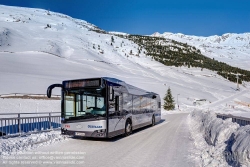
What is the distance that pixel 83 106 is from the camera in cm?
1245

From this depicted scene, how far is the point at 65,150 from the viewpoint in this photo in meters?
10.2

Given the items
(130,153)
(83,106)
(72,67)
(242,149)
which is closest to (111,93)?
(83,106)

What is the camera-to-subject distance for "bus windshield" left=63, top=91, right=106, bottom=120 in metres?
12.2

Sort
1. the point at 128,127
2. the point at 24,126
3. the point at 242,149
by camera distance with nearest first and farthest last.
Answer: the point at 242,149
the point at 128,127
the point at 24,126

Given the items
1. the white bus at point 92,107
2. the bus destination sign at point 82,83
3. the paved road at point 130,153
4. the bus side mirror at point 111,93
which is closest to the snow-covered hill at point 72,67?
the bus destination sign at point 82,83

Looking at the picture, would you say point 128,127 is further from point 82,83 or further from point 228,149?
point 228,149

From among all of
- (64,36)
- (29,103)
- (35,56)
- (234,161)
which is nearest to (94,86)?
(234,161)

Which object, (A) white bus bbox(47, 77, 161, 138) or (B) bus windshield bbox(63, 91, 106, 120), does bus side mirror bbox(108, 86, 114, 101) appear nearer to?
(A) white bus bbox(47, 77, 161, 138)

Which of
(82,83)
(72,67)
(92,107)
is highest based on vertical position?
(72,67)

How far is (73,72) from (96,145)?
7593 centimetres

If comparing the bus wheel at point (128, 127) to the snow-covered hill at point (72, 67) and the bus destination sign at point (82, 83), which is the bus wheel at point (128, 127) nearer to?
the bus destination sign at point (82, 83)

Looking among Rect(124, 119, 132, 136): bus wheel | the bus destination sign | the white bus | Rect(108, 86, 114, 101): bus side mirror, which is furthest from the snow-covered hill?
Rect(108, 86, 114, 101): bus side mirror

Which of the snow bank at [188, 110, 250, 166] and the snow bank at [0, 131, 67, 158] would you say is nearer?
the snow bank at [188, 110, 250, 166]

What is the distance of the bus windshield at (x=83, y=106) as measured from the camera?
12.2 metres
